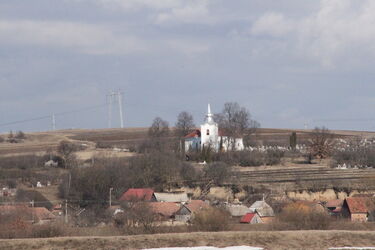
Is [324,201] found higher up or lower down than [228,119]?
lower down

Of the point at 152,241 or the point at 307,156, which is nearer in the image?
the point at 152,241

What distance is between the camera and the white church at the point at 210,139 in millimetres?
90250

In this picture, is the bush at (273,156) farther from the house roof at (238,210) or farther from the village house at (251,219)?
the village house at (251,219)

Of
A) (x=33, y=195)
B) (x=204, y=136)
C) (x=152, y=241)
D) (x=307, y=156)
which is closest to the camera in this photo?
(x=152, y=241)

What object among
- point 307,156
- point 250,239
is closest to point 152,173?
point 307,156

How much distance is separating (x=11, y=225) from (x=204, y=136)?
197ft

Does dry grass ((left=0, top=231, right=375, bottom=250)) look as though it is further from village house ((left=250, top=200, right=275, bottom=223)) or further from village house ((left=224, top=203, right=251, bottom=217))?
village house ((left=224, top=203, right=251, bottom=217))

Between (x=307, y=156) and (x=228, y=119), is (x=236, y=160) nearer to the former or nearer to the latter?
(x=307, y=156)

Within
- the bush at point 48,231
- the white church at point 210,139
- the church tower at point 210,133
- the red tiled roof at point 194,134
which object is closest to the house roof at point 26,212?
the bush at point 48,231

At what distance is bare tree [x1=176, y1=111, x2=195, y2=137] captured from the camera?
331ft

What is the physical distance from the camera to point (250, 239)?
→ 96.4ft

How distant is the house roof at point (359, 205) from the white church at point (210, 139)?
41403 millimetres

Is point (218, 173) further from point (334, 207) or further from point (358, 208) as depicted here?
point (358, 208)

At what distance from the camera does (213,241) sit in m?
29.0
